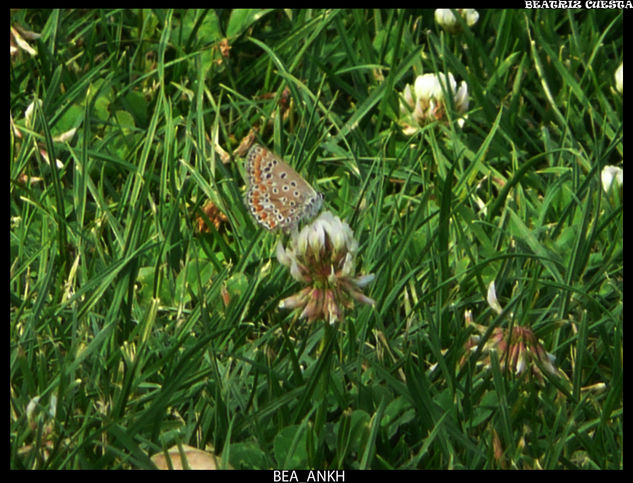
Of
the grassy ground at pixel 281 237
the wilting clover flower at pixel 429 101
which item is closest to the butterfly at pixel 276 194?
the grassy ground at pixel 281 237

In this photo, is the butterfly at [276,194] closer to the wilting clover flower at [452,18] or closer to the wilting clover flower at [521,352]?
the wilting clover flower at [521,352]

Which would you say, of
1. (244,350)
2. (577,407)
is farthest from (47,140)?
(577,407)

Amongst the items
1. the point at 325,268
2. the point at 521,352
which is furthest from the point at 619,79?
the point at 325,268

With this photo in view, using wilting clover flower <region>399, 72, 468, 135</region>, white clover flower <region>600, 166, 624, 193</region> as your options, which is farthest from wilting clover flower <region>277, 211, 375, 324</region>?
wilting clover flower <region>399, 72, 468, 135</region>

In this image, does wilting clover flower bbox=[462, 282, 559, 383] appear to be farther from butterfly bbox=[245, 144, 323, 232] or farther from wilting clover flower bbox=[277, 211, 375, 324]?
butterfly bbox=[245, 144, 323, 232]

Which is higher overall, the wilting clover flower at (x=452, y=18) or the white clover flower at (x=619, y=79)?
the wilting clover flower at (x=452, y=18)
